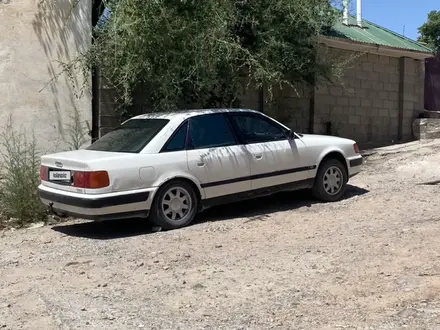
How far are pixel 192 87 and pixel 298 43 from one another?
7.69ft

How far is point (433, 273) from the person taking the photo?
5.09 metres

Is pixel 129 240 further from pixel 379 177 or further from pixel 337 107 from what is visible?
pixel 337 107

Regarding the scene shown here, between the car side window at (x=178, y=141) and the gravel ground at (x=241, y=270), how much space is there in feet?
3.37

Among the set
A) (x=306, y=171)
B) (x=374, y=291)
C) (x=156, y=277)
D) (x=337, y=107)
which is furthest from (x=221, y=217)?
(x=337, y=107)

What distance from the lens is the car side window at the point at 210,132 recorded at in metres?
7.50

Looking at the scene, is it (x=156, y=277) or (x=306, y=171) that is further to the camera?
(x=306, y=171)

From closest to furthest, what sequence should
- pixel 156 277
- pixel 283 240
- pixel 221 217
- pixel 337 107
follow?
pixel 156 277 < pixel 283 240 < pixel 221 217 < pixel 337 107

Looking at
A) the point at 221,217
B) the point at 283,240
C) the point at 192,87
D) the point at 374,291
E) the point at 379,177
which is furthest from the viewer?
the point at 379,177

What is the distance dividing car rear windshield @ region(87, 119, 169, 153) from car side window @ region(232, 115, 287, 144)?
1079 mm

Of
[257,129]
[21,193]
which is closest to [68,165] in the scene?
[21,193]

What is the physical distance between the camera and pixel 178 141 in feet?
24.1

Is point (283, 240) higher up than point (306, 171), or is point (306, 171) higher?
point (306, 171)

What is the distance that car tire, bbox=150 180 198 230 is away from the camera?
23.2 ft

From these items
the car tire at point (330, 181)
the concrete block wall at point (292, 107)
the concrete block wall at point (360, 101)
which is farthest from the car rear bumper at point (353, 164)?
the concrete block wall at point (292, 107)
